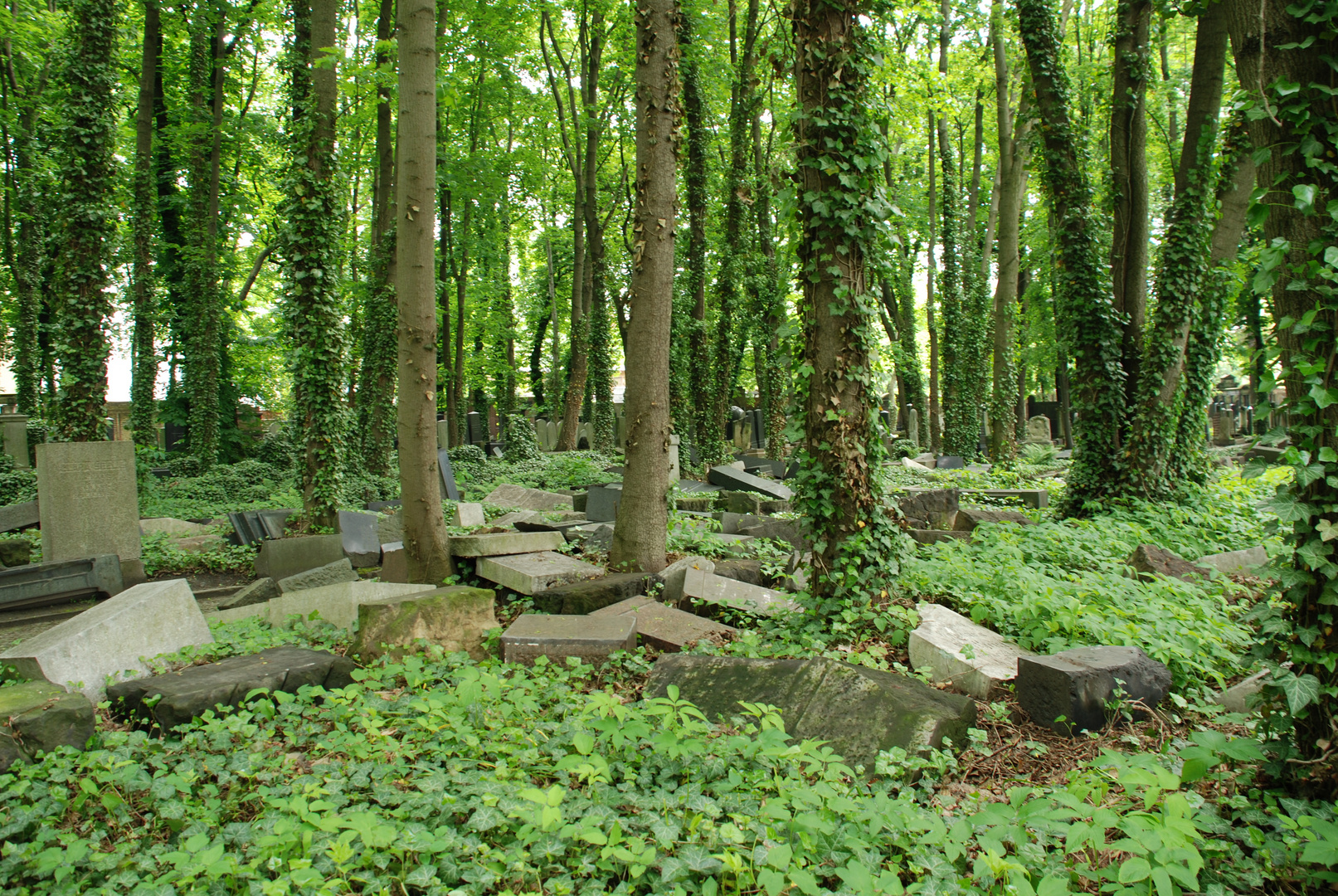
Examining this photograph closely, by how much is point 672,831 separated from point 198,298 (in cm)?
1722

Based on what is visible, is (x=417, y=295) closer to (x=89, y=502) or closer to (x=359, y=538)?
(x=359, y=538)

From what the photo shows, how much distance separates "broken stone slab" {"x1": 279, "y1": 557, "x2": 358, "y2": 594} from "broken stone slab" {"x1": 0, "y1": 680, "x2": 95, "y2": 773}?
9.68ft

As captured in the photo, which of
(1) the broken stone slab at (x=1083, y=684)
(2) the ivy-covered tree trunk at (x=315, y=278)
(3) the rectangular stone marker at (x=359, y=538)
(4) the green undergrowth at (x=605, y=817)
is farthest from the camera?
(2) the ivy-covered tree trunk at (x=315, y=278)

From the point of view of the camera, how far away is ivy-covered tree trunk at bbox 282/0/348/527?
8.73 meters

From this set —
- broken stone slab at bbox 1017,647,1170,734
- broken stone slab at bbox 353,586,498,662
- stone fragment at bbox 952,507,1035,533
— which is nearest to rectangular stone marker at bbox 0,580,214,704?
broken stone slab at bbox 353,586,498,662

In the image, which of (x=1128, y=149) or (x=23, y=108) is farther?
(x=23, y=108)

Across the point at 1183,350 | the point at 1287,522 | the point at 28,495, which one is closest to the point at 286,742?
the point at 1287,522

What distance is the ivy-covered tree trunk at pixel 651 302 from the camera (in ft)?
21.1

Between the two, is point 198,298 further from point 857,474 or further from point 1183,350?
point 1183,350

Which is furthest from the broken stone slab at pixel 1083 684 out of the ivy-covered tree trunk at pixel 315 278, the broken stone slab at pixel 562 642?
the ivy-covered tree trunk at pixel 315 278

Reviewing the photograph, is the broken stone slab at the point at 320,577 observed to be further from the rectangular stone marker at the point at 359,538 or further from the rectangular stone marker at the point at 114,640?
the rectangular stone marker at the point at 114,640

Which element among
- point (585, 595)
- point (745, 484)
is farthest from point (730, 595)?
point (745, 484)

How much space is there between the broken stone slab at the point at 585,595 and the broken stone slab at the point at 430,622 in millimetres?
743

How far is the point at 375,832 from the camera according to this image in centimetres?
230
